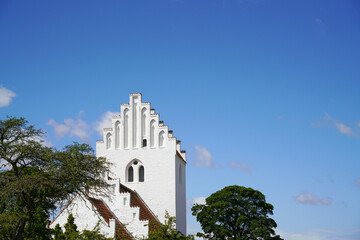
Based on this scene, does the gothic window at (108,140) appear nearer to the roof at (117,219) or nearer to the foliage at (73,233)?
the roof at (117,219)

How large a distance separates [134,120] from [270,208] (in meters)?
15.4

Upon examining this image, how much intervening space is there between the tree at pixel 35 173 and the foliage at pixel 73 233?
220cm

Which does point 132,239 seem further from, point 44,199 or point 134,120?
point 134,120

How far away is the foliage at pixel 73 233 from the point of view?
26391 millimetres

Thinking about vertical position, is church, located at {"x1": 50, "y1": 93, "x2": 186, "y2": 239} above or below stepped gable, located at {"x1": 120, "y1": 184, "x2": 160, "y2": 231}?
above

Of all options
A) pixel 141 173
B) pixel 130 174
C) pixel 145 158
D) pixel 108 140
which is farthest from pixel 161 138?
pixel 108 140

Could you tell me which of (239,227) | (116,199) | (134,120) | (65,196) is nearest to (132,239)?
(116,199)

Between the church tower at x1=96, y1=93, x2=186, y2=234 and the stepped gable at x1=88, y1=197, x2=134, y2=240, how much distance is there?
626cm

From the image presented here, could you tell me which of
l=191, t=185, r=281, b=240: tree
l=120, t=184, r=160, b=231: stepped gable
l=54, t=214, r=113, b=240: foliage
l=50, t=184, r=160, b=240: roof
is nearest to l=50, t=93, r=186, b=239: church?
l=120, t=184, r=160, b=231: stepped gable

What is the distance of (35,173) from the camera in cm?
2566

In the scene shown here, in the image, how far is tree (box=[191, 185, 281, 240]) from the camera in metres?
44.4

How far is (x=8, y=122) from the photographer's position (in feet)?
82.5

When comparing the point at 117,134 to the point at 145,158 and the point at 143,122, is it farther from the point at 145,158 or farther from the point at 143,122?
the point at 145,158

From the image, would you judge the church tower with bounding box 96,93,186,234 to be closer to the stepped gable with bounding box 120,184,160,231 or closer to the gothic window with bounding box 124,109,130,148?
the gothic window with bounding box 124,109,130,148
